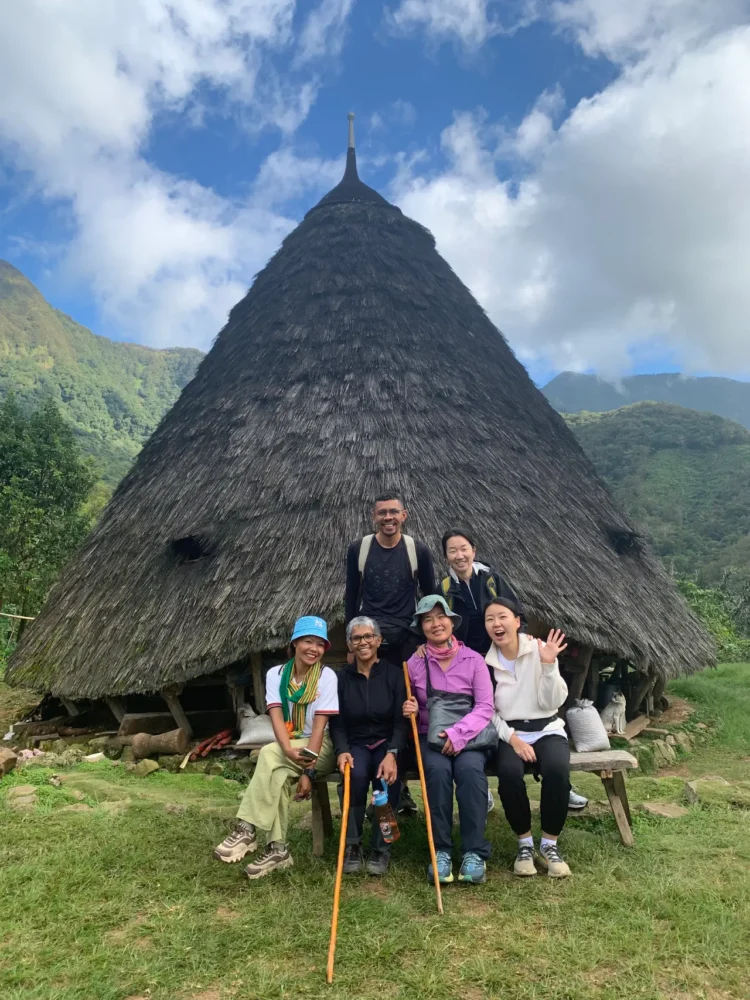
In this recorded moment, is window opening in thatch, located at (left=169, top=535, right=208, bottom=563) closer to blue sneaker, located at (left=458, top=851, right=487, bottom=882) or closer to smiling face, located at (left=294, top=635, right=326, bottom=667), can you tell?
smiling face, located at (left=294, top=635, right=326, bottom=667)

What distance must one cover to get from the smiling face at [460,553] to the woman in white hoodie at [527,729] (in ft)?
1.04

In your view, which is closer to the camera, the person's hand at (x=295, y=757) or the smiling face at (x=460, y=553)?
the person's hand at (x=295, y=757)

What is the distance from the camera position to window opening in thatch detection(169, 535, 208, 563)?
739 centimetres

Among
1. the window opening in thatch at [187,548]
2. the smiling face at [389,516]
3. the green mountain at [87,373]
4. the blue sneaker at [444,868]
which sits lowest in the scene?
the blue sneaker at [444,868]

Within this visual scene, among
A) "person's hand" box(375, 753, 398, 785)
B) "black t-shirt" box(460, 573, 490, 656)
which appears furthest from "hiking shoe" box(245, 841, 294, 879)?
"black t-shirt" box(460, 573, 490, 656)

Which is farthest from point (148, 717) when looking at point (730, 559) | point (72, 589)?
point (730, 559)

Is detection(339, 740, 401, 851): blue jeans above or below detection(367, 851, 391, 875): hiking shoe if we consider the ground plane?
above

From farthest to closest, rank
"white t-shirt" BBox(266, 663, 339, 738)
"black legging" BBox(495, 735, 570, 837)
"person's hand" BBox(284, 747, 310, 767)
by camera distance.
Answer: "white t-shirt" BBox(266, 663, 339, 738) → "person's hand" BBox(284, 747, 310, 767) → "black legging" BBox(495, 735, 570, 837)

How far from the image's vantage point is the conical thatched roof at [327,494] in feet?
21.8

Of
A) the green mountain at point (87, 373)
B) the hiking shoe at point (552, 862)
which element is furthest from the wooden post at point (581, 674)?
the green mountain at point (87, 373)

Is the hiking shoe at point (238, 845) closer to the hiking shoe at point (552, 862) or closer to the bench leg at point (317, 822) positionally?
the bench leg at point (317, 822)

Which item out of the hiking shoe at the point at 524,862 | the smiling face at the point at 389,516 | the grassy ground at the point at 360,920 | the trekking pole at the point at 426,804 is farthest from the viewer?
the smiling face at the point at 389,516

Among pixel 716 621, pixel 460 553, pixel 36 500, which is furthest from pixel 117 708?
pixel 716 621

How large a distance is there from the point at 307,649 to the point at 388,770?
2.48 feet
